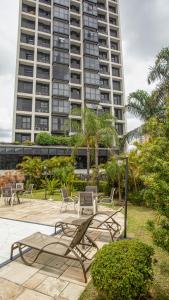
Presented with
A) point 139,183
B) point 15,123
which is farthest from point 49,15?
point 139,183

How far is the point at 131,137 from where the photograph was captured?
48.4 feet

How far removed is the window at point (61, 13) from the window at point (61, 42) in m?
5.03

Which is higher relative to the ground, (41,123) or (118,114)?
(118,114)

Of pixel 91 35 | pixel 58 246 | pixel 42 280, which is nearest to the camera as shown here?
pixel 42 280

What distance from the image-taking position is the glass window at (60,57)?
1623 inches

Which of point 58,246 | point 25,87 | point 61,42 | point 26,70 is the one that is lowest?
point 58,246

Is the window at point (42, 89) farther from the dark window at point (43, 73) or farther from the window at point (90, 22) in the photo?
the window at point (90, 22)

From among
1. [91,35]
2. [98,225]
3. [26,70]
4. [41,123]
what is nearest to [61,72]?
[26,70]

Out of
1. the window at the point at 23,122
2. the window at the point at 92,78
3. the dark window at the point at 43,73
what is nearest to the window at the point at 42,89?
the dark window at the point at 43,73

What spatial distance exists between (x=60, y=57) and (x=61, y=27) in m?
7.35

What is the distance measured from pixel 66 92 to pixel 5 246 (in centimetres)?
3738

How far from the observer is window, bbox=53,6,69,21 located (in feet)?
142

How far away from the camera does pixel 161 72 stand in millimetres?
13445

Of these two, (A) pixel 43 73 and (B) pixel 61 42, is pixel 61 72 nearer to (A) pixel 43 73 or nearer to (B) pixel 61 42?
(A) pixel 43 73
